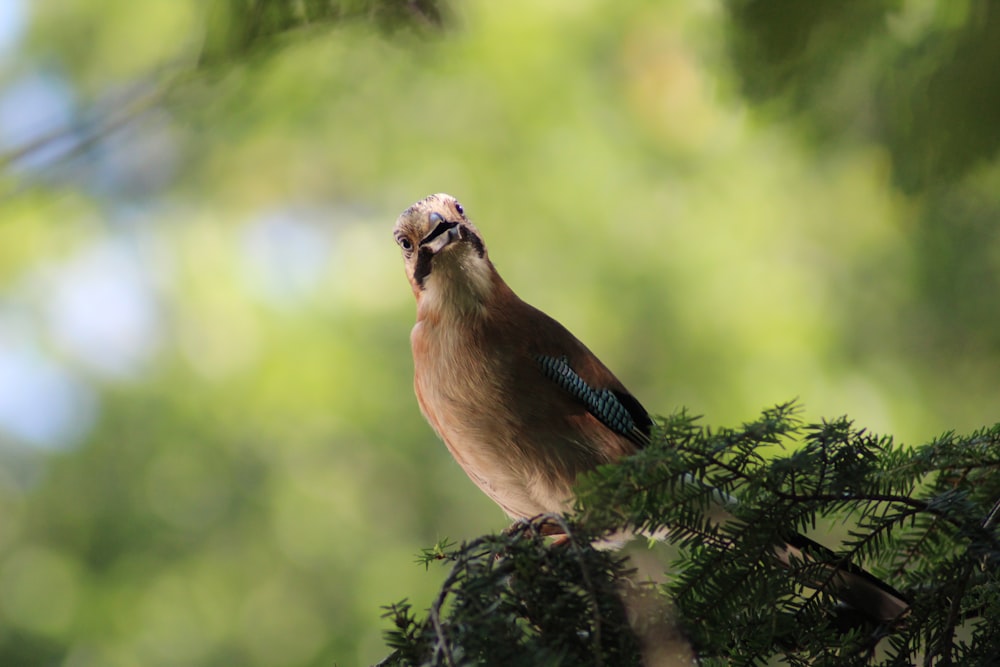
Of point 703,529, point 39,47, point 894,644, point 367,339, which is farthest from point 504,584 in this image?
point 39,47

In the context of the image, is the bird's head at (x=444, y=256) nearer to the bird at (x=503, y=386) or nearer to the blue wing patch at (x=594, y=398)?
the bird at (x=503, y=386)

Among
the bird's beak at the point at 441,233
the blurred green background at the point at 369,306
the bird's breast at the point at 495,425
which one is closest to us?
the bird's breast at the point at 495,425

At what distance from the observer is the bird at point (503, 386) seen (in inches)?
83.1

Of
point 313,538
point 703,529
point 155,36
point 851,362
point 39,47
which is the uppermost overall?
point 39,47

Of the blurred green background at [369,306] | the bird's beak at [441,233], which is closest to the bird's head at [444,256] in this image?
the bird's beak at [441,233]

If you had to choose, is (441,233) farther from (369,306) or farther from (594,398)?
(369,306)

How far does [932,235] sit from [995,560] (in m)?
3.58

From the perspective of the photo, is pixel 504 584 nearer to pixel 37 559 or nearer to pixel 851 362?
pixel 851 362

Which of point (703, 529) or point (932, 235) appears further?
point (932, 235)

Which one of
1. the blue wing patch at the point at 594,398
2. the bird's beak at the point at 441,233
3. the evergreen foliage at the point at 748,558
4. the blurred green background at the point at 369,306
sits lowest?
the evergreen foliage at the point at 748,558

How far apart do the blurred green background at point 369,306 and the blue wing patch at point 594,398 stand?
2335 mm

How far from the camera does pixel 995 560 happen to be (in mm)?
1216

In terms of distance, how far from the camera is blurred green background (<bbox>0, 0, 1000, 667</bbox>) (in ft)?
15.6

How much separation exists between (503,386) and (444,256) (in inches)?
17.3
